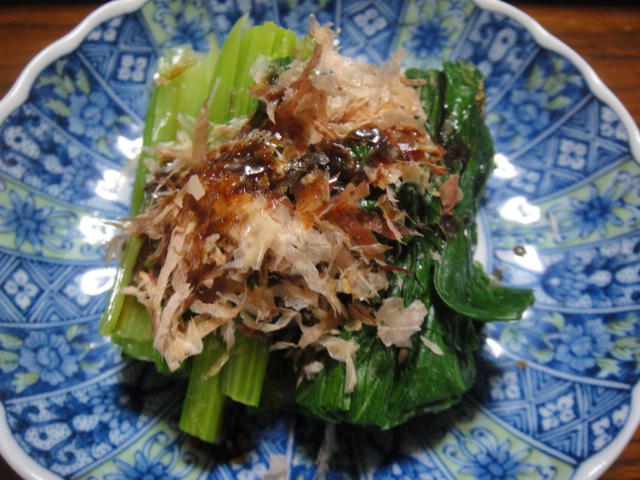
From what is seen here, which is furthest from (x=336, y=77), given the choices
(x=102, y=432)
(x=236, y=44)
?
(x=102, y=432)

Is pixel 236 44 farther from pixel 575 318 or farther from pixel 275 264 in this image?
pixel 575 318

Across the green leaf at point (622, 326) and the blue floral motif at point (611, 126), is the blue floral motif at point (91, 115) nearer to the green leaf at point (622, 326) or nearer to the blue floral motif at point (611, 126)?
the blue floral motif at point (611, 126)

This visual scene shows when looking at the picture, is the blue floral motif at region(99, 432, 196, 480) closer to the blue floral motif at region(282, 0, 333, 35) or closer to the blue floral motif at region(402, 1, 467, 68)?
the blue floral motif at region(282, 0, 333, 35)

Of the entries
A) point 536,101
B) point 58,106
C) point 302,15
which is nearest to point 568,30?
point 536,101

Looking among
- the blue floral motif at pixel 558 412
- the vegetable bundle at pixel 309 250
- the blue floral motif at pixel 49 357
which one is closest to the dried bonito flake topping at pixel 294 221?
the vegetable bundle at pixel 309 250

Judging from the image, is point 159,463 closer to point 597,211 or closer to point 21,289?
point 21,289

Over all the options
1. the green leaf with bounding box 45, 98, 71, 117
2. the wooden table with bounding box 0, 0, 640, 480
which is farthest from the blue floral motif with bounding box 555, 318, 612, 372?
the green leaf with bounding box 45, 98, 71, 117
